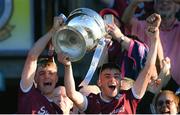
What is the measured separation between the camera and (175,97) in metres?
5.13

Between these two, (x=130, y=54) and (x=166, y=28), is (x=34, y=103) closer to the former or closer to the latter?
(x=130, y=54)

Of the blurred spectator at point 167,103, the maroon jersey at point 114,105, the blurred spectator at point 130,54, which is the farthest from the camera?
the blurred spectator at point 130,54

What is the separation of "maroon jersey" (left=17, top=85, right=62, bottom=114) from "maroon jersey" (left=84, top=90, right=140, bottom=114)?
254mm

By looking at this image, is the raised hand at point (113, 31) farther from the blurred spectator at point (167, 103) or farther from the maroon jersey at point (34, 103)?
the maroon jersey at point (34, 103)

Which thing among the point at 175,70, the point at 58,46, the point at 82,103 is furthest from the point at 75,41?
the point at 175,70

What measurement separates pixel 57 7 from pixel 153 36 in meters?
2.00

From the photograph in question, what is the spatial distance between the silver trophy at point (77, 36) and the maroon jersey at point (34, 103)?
0.44 metres

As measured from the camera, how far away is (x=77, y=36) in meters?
4.54

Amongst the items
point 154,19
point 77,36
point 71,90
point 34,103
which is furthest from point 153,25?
point 34,103

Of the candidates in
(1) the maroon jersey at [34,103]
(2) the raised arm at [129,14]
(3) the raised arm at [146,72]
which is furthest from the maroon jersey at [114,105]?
(2) the raised arm at [129,14]

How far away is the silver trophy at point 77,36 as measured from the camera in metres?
4.54

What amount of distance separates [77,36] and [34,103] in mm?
598

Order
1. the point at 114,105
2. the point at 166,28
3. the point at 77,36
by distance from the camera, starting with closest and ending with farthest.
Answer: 1. the point at 77,36
2. the point at 114,105
3. the point at 166,28

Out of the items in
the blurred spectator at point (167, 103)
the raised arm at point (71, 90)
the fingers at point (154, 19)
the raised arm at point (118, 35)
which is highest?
the fingers at point (154, 19)
